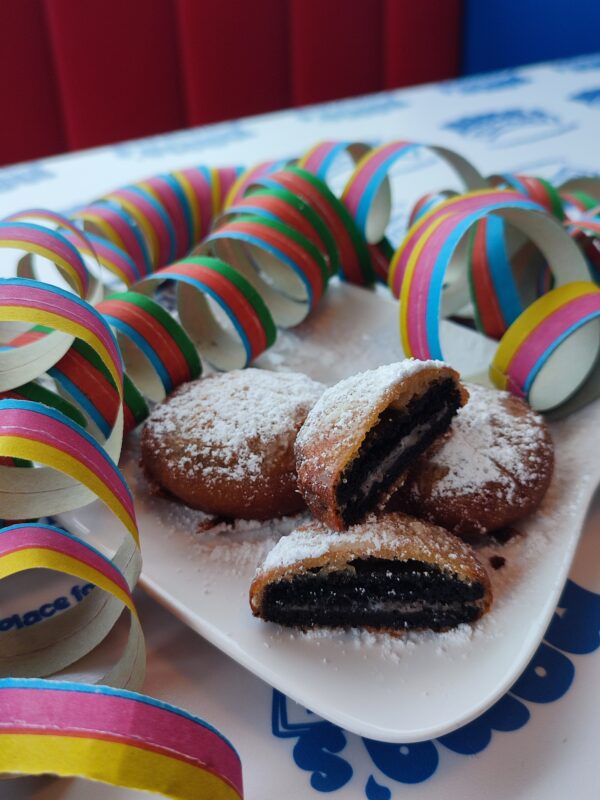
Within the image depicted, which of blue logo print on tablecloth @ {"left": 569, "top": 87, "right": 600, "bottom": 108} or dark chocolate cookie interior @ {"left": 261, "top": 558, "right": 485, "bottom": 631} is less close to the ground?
blue logo print on tablecloth @ {"left": 569, "top": 87, "right": 600, "bottom": 108}

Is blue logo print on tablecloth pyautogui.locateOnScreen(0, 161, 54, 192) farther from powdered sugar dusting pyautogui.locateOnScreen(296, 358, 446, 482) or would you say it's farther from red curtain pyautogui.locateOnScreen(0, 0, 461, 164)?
powdered sugar dusting pyautogui.locateOnScreen(296, 358, 446, 482)

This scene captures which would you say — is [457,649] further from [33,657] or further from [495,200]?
[495,200]

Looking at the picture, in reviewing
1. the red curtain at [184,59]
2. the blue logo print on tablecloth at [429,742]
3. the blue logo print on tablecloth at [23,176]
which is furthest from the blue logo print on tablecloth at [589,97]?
the blue logo print on tablecloth at [429,742]

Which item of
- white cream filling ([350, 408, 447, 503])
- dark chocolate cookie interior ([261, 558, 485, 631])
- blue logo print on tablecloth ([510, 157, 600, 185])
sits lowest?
dark chocolate cookie interior ([261, 558, 485, 631])

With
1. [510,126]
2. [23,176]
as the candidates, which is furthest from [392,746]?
[510,126]

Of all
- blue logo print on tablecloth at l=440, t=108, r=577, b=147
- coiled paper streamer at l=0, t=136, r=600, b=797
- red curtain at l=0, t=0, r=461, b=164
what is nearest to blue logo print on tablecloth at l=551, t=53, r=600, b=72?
blue logo print on tablecloth at l=440, t=108, r=577, b=147

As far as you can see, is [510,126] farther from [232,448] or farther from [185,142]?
[232,448]

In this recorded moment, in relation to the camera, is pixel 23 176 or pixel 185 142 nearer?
pixel 23 176
